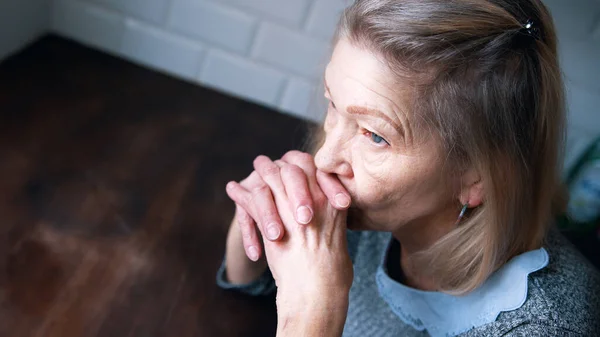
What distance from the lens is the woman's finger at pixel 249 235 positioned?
78 cm

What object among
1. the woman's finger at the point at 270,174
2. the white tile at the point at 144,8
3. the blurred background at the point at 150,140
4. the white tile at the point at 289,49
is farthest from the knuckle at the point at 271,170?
the white tile at the point at 144,8

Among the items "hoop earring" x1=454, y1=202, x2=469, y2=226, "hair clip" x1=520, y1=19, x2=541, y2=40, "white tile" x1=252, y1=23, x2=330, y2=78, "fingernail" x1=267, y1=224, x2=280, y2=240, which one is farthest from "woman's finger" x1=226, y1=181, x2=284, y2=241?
"white tile" x1=252, y1=23, x2=330, y2=78

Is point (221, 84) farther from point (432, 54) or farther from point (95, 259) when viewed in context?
point (432, 54)

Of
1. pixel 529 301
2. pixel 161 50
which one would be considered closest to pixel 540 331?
pixel 529 301

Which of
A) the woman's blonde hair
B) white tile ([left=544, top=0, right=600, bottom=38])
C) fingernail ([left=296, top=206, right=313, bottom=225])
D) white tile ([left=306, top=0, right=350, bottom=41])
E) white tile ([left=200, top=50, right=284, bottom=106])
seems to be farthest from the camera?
white tile ([left=200, top=50, right=284, bottom=106])

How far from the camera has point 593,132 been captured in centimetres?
130

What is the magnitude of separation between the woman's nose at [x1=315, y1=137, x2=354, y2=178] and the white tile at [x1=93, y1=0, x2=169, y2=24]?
2.40ft

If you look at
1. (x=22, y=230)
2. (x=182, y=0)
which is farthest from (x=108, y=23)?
(x=22, y=230)

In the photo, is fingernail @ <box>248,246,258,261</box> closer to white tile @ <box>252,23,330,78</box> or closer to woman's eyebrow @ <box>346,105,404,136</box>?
woman's eyebrow @ <box>346,105,404,136</box>

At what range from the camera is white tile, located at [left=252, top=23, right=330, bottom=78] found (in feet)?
4.21

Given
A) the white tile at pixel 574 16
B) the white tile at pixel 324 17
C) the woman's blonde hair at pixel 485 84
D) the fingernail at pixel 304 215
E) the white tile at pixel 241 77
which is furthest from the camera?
the white tile at pixel 241 77

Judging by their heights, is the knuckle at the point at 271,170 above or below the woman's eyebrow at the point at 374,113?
below

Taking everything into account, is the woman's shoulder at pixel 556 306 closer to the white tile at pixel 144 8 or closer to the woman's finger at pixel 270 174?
the woman's finger at pixel 270 174

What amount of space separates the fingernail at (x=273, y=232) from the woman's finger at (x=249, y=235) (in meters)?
0.06
